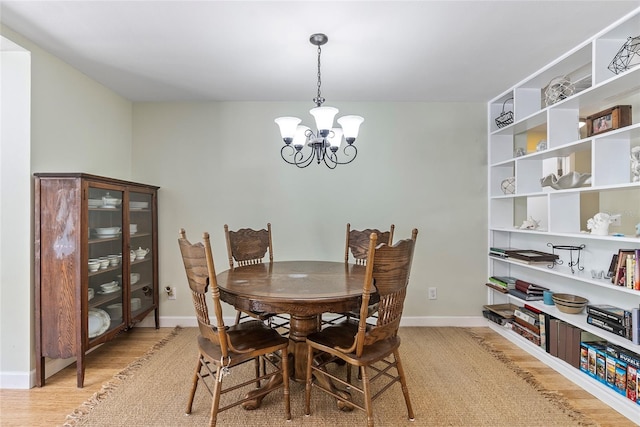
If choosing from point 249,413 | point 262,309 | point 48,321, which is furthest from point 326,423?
point 48,321

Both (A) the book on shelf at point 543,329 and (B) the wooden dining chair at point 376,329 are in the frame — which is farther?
(A) the book on shelf at point 543,329

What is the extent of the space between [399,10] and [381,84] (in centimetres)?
109

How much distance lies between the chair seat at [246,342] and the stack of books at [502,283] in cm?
232

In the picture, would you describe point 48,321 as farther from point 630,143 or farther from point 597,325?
point 630,143

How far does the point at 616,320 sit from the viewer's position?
2.08 metres

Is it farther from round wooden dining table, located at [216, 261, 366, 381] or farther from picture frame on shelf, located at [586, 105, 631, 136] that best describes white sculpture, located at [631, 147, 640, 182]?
round wooden dining table, located at [216, 261, 366, 381]

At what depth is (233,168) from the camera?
3473 mm

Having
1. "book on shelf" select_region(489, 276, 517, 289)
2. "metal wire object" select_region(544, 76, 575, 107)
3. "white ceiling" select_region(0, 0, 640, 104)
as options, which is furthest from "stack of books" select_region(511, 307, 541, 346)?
"white ceiling" select_region(0, 0, 640, 104)

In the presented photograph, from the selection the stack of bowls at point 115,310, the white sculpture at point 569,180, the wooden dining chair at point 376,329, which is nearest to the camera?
the wooden dining chair at point 376,329

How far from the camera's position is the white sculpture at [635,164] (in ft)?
6.54

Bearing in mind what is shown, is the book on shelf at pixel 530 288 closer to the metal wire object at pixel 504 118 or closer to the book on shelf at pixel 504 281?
the book on shelf at pixel 504 281

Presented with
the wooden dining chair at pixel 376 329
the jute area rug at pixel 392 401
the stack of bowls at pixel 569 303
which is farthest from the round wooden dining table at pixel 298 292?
the stack of bowls at pixel 569 303

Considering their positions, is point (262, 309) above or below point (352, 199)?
below

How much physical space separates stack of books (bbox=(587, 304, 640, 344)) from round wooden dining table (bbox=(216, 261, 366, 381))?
1.57 m
